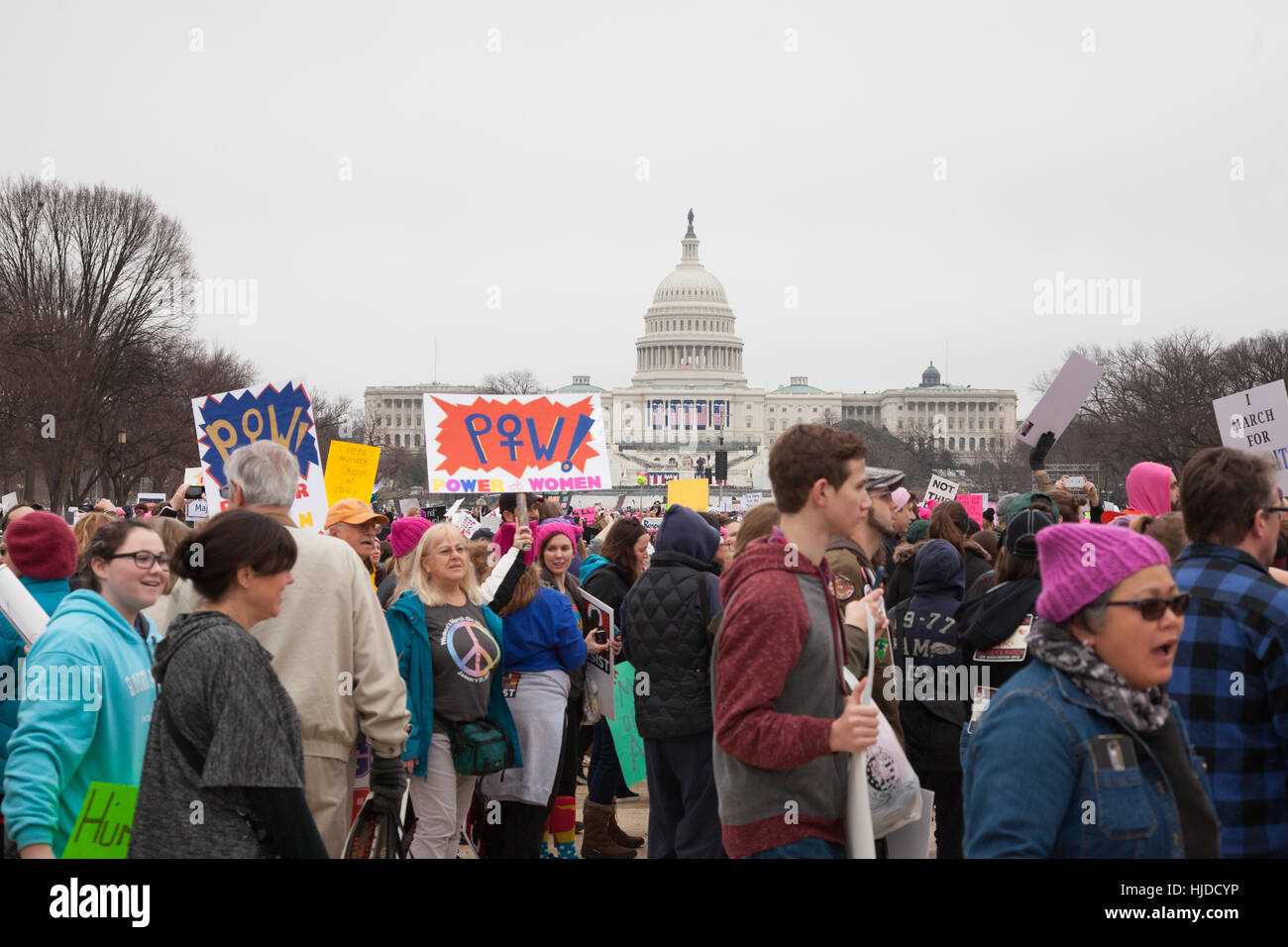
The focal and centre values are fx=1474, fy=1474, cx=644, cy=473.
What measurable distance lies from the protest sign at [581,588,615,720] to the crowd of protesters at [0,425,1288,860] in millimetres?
581

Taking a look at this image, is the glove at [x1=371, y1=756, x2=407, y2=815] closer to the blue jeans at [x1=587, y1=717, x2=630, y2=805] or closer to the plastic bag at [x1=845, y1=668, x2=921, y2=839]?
the plastic bag at [x1=845, y1=668, x2=921, y2=839]

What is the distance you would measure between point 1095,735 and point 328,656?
268 centimetres

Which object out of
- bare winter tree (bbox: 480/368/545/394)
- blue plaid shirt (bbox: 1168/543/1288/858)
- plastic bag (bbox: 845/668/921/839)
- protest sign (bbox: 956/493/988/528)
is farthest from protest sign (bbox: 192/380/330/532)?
bare winter tree (bbox: 480/368/545/394)

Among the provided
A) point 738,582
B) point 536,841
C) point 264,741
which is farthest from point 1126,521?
point 264,741

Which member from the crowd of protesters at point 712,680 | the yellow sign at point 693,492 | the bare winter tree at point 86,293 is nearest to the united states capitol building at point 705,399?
the bare winter tree at point 86,293

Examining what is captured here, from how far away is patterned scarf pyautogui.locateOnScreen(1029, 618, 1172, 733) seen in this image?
2.84 meters

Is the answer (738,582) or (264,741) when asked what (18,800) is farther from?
(738,582)

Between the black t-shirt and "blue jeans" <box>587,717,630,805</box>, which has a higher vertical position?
the black t-shirt

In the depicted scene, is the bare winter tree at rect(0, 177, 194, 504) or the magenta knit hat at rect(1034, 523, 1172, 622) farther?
the bare winter tree at rect(0, 177, 194, 504)

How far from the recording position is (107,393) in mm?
40781

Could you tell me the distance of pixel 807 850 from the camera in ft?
11.8

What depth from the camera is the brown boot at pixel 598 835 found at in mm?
7816

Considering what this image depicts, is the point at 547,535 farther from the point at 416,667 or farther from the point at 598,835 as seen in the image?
the point at 416,667

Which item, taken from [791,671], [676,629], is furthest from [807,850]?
[676,629]
